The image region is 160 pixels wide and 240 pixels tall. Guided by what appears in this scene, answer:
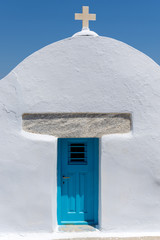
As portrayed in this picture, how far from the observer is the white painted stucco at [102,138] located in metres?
4.01

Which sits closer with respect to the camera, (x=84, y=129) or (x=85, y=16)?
(x=84, y=129)

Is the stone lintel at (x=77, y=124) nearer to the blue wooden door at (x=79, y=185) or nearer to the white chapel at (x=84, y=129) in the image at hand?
the white chapel at (x=84, y=129)

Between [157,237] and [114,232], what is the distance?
2.36 ft

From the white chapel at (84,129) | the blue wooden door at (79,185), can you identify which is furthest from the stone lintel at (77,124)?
the blue wooden door at (79,185)

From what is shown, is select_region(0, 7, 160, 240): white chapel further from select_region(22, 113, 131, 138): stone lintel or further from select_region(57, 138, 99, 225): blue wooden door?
select_region(57, 138, 99, 225): blue wooden door

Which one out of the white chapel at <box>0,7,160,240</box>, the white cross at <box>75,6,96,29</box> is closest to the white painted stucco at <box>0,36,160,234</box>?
the white chapel at <box>0,7,160,240</box>

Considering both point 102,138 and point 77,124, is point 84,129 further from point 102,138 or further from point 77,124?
point 102,138

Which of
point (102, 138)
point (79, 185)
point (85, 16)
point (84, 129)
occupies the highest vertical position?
point (85, 16)

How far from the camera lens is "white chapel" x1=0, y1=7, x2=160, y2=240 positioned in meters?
4.01

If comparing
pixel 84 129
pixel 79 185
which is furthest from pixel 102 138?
pixel 79 185

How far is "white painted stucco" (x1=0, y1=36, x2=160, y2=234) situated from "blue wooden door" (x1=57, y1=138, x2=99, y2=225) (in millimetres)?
353

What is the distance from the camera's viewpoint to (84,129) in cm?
412

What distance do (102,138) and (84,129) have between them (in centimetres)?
34

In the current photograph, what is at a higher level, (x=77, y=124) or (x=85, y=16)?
(x=85, y=16)
